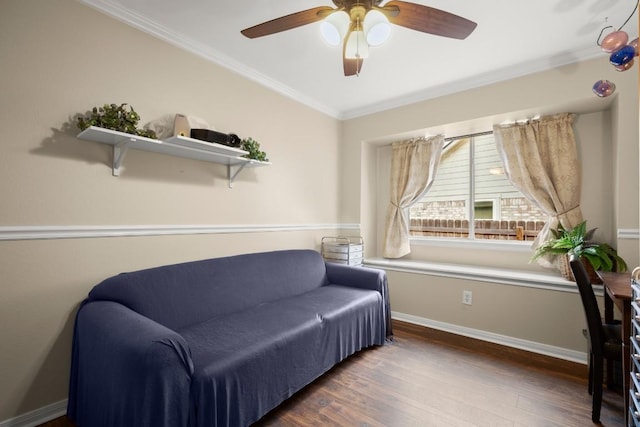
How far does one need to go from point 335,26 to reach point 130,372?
1824 millimetres

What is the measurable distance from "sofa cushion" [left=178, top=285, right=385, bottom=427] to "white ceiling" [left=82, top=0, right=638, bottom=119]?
77.3 inches

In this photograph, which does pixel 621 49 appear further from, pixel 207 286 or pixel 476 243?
pixel 207 286

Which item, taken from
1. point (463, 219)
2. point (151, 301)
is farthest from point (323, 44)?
point (463, 219)

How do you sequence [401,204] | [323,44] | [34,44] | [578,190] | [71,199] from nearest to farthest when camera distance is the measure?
[34,44], [71,199], [323,44], [578,190], [401,204]

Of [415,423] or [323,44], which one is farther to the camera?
[323,44]

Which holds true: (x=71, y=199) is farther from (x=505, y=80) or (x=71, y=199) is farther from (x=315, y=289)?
(x=505, y=80)

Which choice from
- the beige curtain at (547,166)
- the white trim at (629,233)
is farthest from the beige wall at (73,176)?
the white trim at (629,233)

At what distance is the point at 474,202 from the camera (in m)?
3.15

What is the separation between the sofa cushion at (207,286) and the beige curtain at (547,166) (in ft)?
7.15

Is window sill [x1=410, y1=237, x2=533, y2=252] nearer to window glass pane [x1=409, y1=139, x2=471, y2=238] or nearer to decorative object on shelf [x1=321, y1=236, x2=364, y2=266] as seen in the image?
window glass pane [x1=409, y1=139, x2=471, y2=238]

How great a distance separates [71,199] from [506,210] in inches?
141

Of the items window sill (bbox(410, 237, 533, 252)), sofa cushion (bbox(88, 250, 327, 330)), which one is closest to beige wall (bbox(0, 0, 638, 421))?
sofa cushion (bbox(88, 250, 327, 330))

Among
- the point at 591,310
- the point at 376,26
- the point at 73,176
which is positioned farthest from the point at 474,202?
the point at 73,176

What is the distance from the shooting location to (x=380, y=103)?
10.8 feet
